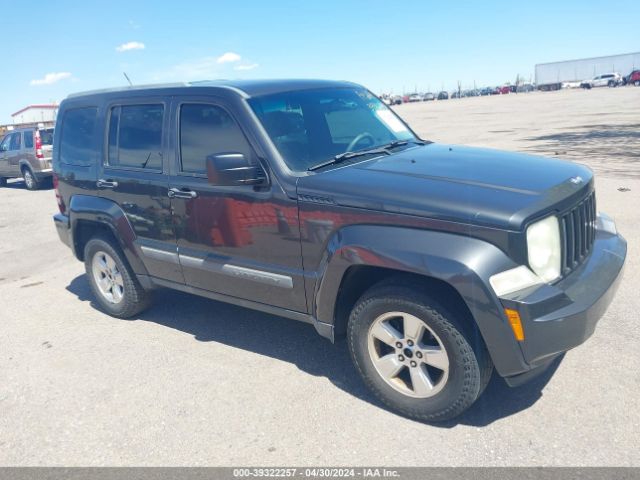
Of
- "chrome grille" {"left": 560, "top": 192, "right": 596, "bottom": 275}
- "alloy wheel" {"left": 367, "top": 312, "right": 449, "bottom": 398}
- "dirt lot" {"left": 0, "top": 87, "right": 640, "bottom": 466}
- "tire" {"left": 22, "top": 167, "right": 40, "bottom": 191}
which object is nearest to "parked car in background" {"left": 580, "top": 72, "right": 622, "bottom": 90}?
"tire" {"left": 22, "top": 167, "right": 40, "bottom": 191}

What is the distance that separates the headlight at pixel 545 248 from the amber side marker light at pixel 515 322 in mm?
297

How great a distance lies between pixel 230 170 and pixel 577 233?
212cm

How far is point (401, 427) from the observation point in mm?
3160

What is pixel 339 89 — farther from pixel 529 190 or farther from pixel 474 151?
pixel 529 190

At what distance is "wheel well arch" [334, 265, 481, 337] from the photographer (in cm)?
296

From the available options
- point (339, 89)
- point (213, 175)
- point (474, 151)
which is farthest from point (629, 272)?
point (213, 175)

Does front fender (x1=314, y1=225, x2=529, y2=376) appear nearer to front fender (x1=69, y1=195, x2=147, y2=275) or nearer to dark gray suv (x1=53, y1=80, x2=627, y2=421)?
dark gray suv (x1=53, y1=80, x2=627, y2=421)

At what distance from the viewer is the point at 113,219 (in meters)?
4.71

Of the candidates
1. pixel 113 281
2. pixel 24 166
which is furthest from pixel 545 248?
pixel 24 166

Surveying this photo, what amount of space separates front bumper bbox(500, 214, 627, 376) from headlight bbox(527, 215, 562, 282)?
81 millimetres

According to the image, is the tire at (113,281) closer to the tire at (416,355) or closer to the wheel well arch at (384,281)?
the wheel well arch at (384,281)

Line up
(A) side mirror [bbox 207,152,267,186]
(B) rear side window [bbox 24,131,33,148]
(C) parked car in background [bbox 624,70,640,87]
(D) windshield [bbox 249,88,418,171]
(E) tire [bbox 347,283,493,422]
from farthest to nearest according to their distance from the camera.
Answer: (C) parked car in background [bbox 624,70,640,87] → (B) rear side window [bbox 24,131,33,148] → (D) windshield [bbox 249,88,418,171] → (A) side mirror [bbox 207,152,267,186] → (E) tire [bbox 347,283,493,422]

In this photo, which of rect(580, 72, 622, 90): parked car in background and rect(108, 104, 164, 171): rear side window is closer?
rect(108, 104, 164, 171): rear side window

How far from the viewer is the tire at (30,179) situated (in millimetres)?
15508
